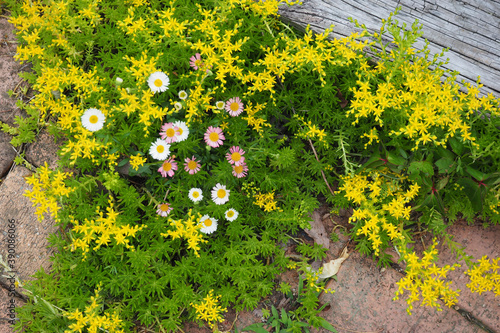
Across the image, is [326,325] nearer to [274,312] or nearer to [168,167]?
[274,312]

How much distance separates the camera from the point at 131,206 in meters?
3.07

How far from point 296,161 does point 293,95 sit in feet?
2.00

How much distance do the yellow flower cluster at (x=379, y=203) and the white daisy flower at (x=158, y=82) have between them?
1.74 m

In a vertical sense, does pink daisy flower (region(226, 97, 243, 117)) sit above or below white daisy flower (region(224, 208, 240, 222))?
above

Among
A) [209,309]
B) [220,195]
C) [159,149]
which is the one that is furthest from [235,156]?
[209,309]

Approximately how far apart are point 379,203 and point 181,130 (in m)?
1.93

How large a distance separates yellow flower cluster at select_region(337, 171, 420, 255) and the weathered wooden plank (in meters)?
1.21

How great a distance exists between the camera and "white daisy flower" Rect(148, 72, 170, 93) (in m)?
2.88

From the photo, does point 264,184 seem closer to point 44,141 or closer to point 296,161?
point 296,161

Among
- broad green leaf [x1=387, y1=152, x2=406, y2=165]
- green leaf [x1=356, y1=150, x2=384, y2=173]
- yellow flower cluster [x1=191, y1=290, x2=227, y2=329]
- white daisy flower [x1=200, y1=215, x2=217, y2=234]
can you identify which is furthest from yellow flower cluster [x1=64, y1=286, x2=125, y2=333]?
broad green leaf [x1=387, y1=152, x2=406, y2=165]

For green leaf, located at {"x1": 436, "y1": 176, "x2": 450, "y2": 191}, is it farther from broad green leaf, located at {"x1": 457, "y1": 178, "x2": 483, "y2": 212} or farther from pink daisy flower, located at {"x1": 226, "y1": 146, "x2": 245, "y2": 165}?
pink daisy flower, located at {"x1": 226, "y1": 146, "x2": 245, "y2": 165}

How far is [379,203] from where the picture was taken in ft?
11.2

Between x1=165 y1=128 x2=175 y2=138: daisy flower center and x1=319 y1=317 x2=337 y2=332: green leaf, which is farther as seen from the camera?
x1=319 y1=317 x2=337 y2=332: green leaf

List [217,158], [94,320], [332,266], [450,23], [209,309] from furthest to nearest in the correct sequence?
1. [332,266]
2. [450,23]
3. [217,158]
4. [209,309]
5. [94,320]
